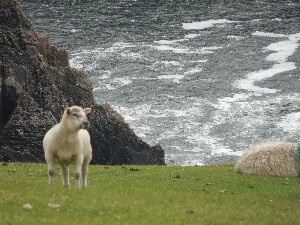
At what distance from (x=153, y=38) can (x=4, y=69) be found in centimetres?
5451

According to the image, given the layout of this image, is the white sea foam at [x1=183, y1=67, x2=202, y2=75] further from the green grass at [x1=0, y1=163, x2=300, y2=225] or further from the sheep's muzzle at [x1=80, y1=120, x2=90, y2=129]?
the sheep's muzzle at [x1=80, y1=120, x2=90, y2=129]

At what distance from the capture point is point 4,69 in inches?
1781

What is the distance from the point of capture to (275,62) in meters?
89.4

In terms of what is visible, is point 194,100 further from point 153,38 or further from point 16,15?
point 16,15

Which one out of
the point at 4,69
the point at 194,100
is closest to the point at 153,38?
the point at 194,100

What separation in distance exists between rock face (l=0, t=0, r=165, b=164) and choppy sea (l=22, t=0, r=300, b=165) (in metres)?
9.09

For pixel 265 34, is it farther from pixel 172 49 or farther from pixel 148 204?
pixel 148 204

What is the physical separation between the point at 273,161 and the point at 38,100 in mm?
20583

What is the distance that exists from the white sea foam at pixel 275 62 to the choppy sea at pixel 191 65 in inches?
4.7

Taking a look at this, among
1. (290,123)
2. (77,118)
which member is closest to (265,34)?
(290,123)

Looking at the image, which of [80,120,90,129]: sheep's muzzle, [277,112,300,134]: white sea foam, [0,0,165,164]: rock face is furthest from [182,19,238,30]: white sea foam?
[80,120,90,129]: sheep's muzzle

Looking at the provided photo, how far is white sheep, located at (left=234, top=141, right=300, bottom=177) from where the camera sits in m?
31.9

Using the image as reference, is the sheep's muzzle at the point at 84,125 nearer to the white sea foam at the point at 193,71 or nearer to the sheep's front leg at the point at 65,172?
the sheep's front leg at the point at 65,172

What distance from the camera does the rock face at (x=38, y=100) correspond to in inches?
1777
